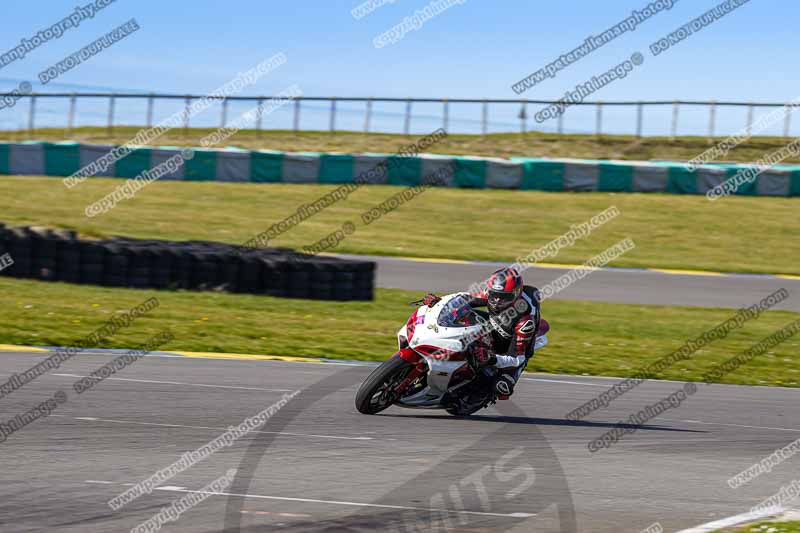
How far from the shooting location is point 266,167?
3225cm

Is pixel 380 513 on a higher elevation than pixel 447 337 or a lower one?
lower

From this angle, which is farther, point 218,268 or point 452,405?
point 218,268

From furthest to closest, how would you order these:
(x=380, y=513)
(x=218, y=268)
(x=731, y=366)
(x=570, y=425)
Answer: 1. (x=218, y=268)
2. (x=731, y=366)
3. (x=570, y=425)
4. (x=380, y=513)

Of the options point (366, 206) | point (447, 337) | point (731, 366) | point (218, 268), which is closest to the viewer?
point (447, 337)

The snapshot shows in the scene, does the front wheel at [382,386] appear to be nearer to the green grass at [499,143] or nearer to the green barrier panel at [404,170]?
the green barrier panel at [404,170]

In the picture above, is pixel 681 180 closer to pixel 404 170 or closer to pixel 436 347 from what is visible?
pixel 404 170

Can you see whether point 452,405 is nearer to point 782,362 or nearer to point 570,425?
point 570,425

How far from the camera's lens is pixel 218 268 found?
17.9 m

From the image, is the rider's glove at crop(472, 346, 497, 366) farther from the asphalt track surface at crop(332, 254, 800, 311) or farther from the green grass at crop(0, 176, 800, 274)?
the green grass at crop(0, 176, 800, 274)

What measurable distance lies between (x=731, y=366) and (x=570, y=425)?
5.64 m

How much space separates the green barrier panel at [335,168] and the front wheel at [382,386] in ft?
72.7

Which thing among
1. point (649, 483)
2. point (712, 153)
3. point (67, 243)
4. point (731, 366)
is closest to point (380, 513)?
point (649, 483)

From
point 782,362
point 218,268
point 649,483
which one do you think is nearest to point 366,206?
point 218,268

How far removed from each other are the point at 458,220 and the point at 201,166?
26.9 feet
